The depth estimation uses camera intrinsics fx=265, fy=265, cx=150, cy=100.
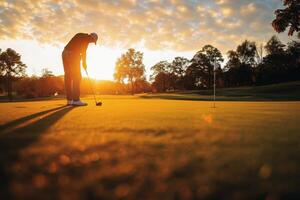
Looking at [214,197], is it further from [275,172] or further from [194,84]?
[194,84]

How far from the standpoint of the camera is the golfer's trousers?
1225cm

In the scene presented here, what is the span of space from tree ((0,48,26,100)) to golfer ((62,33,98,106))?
68.9 meters

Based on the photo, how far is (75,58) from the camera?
40.4 feet

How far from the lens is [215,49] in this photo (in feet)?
322

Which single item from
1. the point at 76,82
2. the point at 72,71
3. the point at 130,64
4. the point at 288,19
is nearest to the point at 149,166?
the point at 76,82

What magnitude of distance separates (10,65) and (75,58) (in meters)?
72.3

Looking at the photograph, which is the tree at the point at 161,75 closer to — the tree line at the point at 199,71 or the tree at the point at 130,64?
the tree line at the point at 199,71

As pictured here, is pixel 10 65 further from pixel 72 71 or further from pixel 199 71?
pixel 72 71

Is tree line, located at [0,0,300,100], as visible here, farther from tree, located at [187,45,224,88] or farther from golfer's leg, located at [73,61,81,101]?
golfer's leg, located at [73,61,81,101]

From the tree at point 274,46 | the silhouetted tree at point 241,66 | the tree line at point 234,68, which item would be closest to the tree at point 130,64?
the tree line at point 234,68

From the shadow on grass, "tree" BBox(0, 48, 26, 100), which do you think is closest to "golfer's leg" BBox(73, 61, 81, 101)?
the shadow on grass

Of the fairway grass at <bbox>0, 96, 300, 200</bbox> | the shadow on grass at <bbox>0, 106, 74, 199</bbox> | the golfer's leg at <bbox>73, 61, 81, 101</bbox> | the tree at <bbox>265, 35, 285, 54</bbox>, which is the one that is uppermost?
the tree at <bbox>265, 35, 285, 54</bbox>

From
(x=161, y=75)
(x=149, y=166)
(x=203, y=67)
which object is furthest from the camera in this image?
(x=161, y=75)

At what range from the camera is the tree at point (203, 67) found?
94.6 meters
